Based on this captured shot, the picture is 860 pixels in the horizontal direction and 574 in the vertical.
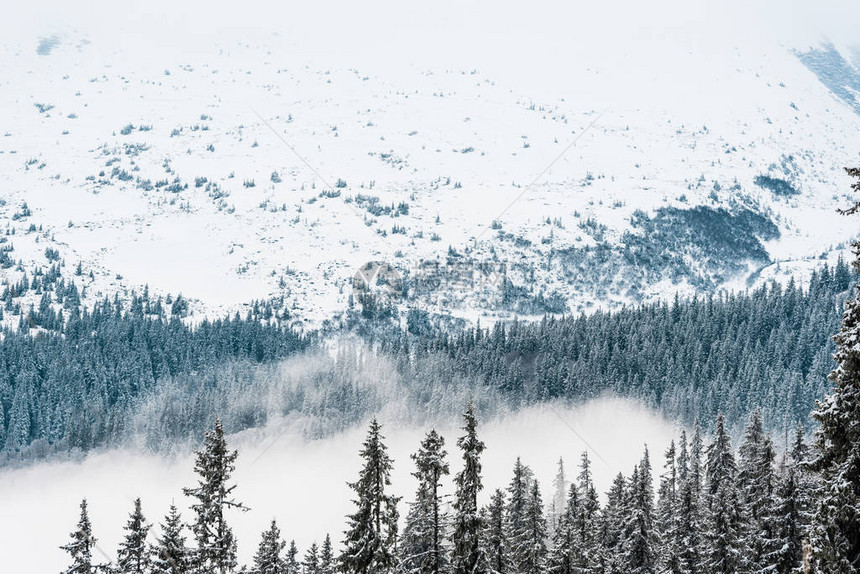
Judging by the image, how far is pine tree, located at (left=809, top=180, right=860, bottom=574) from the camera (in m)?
30.2

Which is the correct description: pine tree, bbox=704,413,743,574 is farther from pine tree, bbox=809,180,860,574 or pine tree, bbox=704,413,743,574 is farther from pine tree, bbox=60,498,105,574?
pine tree, bbox=809,180,860,574

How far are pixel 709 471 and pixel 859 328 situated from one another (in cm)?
7659

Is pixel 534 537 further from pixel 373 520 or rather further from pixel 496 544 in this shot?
pixel 373 520

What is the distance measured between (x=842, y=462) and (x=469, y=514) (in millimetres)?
19551

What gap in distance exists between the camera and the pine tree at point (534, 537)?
77938 mm

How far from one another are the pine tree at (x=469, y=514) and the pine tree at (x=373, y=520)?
3.16 m

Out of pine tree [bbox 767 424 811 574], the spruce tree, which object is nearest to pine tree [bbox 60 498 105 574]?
the spruce tree

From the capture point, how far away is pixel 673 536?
7244cm

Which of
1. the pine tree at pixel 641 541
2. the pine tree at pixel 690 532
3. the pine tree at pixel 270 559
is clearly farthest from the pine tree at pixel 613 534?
the pine tree at pixel 270 559

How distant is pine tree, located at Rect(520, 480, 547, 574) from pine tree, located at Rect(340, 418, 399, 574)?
29502 millimetres

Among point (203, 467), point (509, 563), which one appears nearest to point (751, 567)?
point (509, 563)

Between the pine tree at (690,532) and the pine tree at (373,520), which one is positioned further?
the pine tree at (690,532)

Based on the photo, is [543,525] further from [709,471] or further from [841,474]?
[841,474]

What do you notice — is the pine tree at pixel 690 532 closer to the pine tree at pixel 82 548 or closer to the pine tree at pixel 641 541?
the pine tree at pixel 641 541
